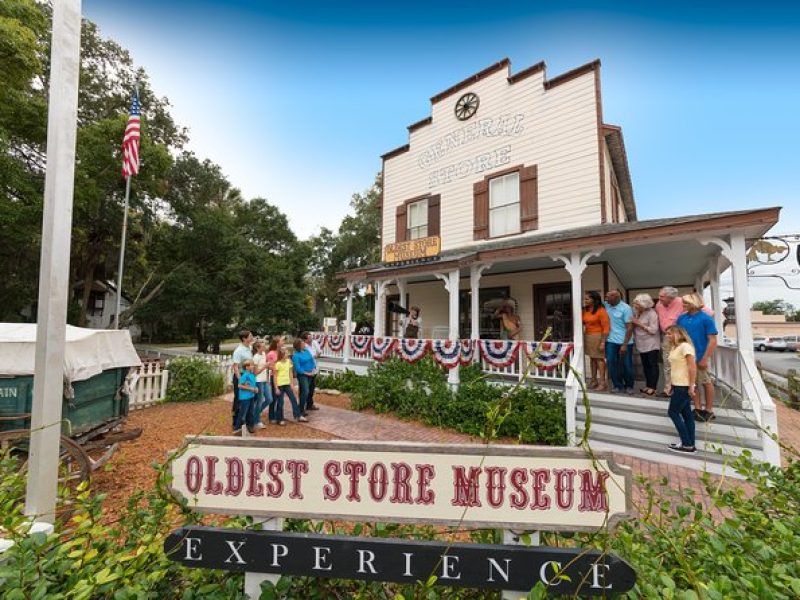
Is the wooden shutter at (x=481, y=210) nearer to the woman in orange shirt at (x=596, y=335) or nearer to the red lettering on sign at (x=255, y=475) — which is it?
the woman in orange shirt at (x=596, y=335)

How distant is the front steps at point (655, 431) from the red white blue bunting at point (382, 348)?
5.05 metres

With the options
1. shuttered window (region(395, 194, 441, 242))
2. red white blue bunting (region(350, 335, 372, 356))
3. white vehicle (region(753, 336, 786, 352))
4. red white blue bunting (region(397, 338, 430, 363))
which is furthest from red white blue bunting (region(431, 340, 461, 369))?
white vehicle (region(753, 336, 786, 352))

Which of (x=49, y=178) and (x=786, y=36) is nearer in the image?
(x=49, y=178)

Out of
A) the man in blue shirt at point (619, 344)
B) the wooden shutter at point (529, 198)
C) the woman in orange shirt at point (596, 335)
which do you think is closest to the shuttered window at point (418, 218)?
the wooden shutter at point (529, 198)

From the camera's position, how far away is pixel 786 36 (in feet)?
25.1

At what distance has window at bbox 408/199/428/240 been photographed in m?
13.5

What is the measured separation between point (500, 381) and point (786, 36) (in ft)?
32.3

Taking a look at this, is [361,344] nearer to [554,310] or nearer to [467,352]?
[467,352]

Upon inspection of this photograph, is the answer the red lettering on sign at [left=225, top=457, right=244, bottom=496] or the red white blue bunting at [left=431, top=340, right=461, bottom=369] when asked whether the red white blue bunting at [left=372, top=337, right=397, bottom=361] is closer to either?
the red white blue bunting at [left=431, top=340, right=461, bottom=369]

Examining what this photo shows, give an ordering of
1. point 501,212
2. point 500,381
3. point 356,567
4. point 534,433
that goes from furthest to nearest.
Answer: point 501,212 < point 500,381 < point 534,433 < point 356,567

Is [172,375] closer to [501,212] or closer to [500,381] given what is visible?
[500,381]

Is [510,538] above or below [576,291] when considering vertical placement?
below

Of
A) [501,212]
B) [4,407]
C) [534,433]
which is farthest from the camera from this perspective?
[501,212]

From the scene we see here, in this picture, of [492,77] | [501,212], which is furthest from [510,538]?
[492,77]
